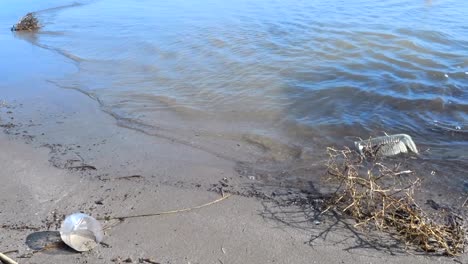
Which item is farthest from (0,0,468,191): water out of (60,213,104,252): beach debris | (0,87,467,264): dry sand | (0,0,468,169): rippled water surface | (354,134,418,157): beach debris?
(60,213,104,252): beach debris

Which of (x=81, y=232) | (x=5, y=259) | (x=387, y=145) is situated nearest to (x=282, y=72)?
(x=387, y=145)

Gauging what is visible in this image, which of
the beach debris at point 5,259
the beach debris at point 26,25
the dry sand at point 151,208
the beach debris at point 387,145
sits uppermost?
the beach debris at point 26,25

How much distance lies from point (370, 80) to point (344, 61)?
1094 millimetres

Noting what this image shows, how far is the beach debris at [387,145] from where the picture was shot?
17.0 ft

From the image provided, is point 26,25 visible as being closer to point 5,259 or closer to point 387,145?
point 387,145

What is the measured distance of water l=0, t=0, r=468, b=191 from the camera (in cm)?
605

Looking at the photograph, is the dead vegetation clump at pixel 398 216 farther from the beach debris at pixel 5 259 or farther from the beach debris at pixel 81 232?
the beach debris at pixel 5 259

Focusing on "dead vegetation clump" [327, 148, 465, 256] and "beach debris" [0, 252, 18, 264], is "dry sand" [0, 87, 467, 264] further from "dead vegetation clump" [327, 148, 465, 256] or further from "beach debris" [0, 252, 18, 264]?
"beach debris" [0, 252, 18, 264]

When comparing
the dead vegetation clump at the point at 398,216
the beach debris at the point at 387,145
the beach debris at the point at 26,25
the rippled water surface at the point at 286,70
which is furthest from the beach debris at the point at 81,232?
the beach debris at the point at 26,25

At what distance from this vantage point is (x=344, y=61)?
8641 millimetres

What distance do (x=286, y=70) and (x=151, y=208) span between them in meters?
4.89

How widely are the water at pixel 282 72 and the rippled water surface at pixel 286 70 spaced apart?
3 cm

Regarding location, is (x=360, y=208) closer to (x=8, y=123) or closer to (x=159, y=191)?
(x=159, y=191)

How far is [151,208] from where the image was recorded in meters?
4.14
